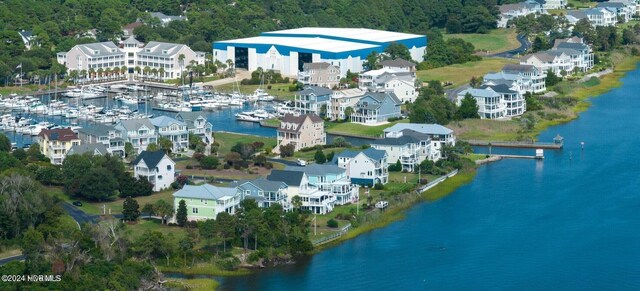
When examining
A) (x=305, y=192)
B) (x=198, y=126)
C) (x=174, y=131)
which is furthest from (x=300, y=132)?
(x=305, y=192)

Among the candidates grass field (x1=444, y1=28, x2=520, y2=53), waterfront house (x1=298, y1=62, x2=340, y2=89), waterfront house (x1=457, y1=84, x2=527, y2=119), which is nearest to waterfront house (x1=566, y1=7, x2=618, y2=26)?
grass field (x1=444, y1=28, x2=520, y2=53)

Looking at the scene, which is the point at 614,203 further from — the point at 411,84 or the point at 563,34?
the point at 563,34

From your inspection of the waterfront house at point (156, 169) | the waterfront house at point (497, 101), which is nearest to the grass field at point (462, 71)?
the waterfront house at point (497, 101)

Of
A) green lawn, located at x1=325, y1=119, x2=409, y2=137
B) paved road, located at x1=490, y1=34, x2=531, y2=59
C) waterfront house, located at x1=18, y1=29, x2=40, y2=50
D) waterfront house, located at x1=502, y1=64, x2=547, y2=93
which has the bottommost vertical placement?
green lawn, located at x1=325, y1=119, x2=409, y2=137

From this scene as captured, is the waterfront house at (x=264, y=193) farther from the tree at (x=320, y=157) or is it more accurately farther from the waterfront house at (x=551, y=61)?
the waterfront house at (x=551, y=61)

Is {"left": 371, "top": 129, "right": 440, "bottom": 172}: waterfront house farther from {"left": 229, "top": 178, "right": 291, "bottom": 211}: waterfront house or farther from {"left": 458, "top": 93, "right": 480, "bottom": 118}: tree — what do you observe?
{"left": 458, "top": 93, "right": 480, "bottom": 118}: tree

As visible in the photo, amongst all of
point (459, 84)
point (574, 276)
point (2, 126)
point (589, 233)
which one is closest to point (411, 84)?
point (459, 84)
